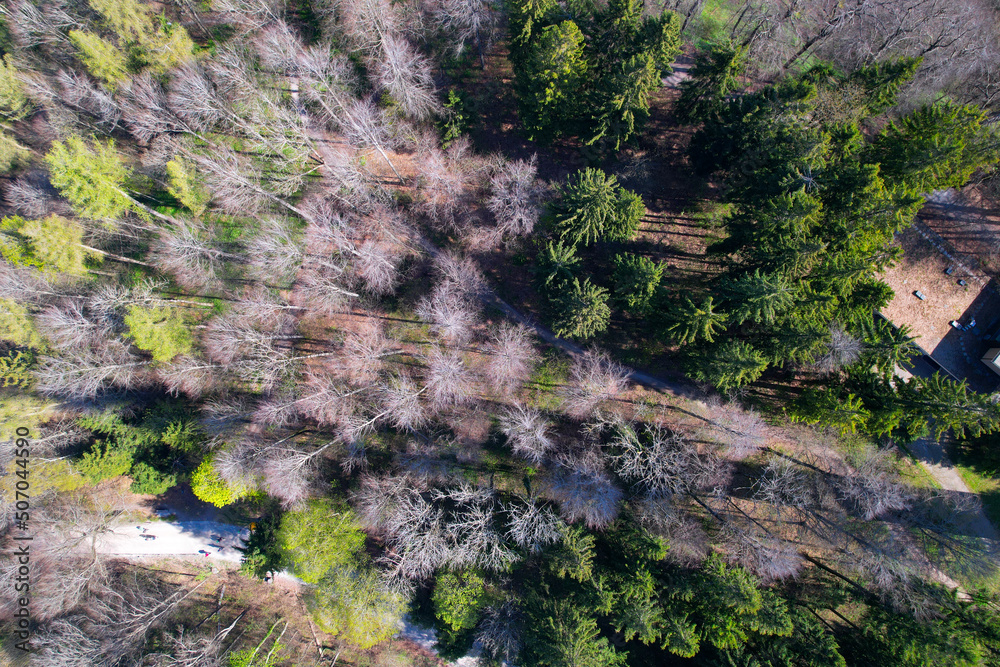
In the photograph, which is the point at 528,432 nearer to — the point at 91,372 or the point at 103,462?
the point at 103,462

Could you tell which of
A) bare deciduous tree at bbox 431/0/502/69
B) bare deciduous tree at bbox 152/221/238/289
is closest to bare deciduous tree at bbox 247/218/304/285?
bare deciduous tree at bbox 152/221/238/289

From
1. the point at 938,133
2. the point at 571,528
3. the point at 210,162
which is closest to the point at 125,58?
the point at 210,162

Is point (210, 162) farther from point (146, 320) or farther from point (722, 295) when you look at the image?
point (722, 295)

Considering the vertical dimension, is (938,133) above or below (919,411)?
above

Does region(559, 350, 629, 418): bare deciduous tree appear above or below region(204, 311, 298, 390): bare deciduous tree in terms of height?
above

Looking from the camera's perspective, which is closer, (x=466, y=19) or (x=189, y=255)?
(x=466, y=19)

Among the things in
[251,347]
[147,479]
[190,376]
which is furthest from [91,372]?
[251,347]

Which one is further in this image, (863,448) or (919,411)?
(863,448)

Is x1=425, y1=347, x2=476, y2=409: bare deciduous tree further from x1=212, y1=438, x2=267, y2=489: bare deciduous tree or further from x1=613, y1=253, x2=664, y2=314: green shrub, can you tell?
x1=212, y1=438, x2=267, y2=489: bare deciduous tree
